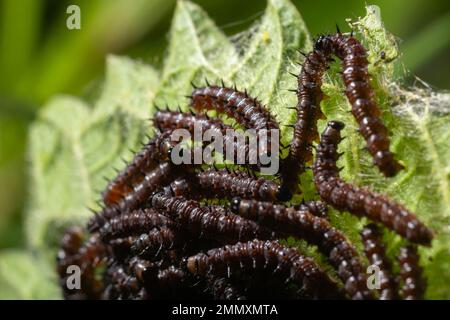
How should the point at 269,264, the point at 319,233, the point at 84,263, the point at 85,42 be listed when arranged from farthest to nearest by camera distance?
the point at 85,42 < the point at 84,263 < the point at 269,264 < the point at 319,233

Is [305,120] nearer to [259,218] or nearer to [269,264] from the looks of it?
[259,218]

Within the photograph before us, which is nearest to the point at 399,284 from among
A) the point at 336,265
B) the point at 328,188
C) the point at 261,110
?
the point at 336,265

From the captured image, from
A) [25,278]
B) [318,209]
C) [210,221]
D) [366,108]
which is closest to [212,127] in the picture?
[210,221]

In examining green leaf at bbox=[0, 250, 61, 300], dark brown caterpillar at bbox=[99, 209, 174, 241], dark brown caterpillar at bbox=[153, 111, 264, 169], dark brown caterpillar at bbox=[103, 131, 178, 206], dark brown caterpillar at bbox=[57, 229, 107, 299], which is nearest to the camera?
dark brown caterpillar at bbox=[153, 111, 264, 169]

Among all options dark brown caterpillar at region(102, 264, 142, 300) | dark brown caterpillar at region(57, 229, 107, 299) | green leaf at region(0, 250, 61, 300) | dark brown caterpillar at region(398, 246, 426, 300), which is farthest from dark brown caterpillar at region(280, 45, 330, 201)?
green leaf at region(0, 250, 61, 300)

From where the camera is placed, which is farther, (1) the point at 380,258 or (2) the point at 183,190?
(2) the point at 183,190

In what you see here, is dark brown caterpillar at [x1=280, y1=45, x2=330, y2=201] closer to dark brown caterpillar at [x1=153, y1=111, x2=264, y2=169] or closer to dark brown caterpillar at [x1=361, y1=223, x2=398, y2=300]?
dark brown caterpillar at [x1=153, y1=111, x2=264, y2=169]
